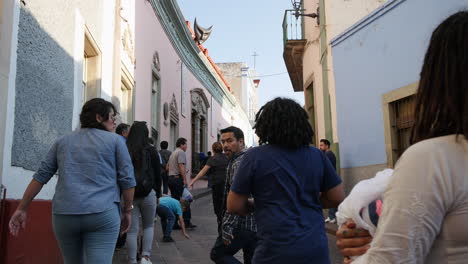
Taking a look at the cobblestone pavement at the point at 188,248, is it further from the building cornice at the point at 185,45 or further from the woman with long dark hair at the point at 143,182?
the building cornice at the point at 185,45

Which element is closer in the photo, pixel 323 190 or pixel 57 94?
pixel 323 190

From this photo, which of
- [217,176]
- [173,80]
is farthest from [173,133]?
[217,176]

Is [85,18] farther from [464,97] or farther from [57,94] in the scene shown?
[464,97]

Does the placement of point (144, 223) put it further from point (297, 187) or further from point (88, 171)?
point (297, 187)

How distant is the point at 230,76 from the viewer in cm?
4253

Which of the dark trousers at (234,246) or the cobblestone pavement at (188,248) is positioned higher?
the dark trousers at (234,246)

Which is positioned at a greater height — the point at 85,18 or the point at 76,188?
the point at 85,18

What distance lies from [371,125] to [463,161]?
851 cm

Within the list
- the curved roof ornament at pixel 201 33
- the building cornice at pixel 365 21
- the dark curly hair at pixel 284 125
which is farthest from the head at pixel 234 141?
the curved roof ornament at pixel 201 33

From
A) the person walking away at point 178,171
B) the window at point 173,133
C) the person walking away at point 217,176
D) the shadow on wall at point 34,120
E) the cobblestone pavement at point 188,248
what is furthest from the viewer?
the window at point 173,133

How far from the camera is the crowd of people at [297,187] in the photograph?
1011 mm

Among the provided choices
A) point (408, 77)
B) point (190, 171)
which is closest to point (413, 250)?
point (408, 77)

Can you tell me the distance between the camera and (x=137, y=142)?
4.77m

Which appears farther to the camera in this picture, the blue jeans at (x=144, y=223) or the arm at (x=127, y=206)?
the blue jeans at (x=144, y=223)
